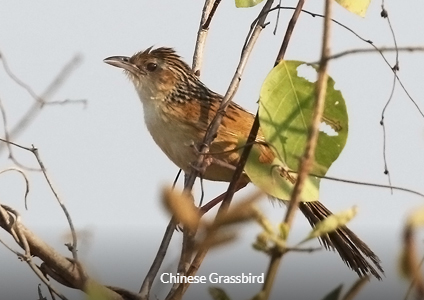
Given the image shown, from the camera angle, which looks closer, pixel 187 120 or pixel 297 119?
pixel 297 119

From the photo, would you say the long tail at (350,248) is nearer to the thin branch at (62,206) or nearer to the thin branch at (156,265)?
the thin branch at (156,265)

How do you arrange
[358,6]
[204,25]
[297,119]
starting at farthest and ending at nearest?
[204,25] → [358,6] → [297,119]

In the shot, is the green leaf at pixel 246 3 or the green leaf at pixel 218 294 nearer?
the green leaf at pixel 218 294

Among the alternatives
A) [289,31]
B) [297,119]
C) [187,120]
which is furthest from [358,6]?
[187,120]

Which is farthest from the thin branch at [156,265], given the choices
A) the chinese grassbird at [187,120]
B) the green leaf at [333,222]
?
the green leaf at [333,222]

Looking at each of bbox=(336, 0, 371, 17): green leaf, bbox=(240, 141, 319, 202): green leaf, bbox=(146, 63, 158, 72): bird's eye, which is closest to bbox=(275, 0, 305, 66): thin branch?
bbox=(336, 0, 371, 17): green leaf

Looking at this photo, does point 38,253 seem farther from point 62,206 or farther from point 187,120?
point 187,120

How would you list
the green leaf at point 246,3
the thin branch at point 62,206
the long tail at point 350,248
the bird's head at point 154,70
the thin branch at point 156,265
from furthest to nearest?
the bird's head at point 154,70
the long tail at point 350,248
the green leaf at point 246,3
the thin branch at point 156,265
the thin branch at point 62,206
